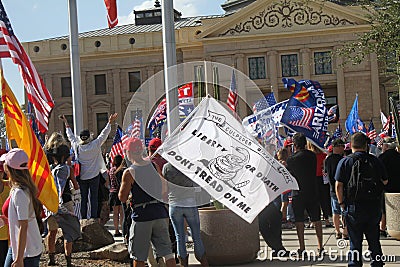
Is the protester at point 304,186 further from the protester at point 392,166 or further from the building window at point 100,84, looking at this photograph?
the building window at point 100,84

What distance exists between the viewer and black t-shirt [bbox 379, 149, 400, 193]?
36.5 ft

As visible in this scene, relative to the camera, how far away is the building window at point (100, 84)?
60.8 metres

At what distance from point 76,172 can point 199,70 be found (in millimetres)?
2668

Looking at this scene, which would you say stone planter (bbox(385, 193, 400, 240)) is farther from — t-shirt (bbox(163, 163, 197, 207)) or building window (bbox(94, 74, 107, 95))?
building window (bbox(94, 74, 107, 95))

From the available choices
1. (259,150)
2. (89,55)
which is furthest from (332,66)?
(259,150)

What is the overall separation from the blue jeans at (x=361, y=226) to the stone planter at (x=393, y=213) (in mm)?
3071

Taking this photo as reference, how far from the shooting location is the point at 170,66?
41.6 feet

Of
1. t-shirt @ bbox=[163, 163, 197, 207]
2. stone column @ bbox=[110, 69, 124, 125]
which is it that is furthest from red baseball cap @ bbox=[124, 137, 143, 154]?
stone column @ bbox=[110, 69, 124, 125]

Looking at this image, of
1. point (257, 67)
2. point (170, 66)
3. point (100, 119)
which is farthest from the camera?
point (100, 119)

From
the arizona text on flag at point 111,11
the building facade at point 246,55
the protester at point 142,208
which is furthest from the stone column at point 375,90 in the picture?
the protester at point 142,208

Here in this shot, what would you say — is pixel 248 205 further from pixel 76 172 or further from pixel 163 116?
pixel 163 116

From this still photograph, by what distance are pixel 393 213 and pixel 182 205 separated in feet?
13.1

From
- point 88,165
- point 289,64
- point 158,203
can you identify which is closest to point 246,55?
point 289,64

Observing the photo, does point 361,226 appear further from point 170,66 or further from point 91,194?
point 170,66
